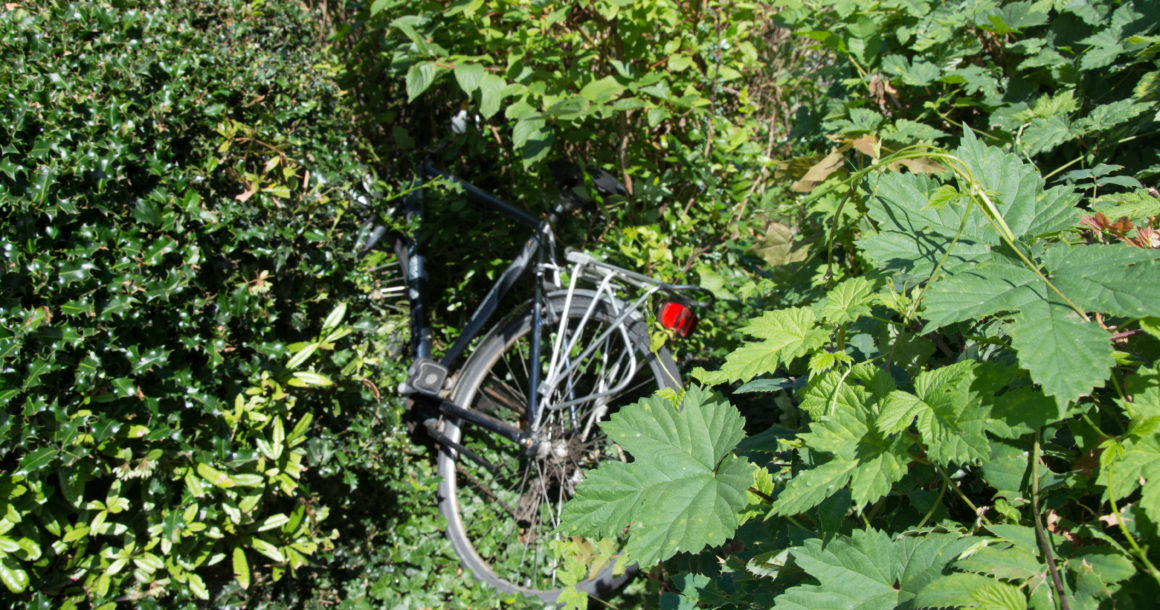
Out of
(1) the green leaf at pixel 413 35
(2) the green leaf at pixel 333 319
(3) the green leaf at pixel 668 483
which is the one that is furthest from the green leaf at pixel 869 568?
(1) the green leaf at pixel 413 35

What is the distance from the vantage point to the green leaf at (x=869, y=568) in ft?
2.99

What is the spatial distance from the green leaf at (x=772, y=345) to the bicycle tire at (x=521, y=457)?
1.35 metres

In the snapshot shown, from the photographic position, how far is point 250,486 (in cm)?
231

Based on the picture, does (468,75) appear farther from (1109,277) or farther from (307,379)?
(1109,277)

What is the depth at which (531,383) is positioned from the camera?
2.58 metres

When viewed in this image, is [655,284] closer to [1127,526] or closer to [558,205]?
[558,205]

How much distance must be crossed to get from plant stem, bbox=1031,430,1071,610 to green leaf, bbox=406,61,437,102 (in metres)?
1.99

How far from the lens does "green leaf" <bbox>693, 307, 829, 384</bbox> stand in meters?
1.11

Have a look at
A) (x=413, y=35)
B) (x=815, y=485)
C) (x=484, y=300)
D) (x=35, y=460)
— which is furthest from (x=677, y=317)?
(x=35, y=460)

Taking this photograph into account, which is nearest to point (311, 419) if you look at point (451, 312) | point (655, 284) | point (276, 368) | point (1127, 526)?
point (276, 368)

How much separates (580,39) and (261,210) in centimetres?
129

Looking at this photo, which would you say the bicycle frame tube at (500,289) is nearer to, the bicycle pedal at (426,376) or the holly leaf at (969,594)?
the bicycle pedal at (426,376)

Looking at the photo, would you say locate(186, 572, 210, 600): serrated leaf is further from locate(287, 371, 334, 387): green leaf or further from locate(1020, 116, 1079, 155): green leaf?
locate(1020, 116, 1079, 155): green leaf

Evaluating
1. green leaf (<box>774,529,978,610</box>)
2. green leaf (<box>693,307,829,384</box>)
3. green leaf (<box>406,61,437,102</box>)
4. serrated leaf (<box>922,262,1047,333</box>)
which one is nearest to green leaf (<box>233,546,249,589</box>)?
green leaf (<box>406,61,437,102</box>)
